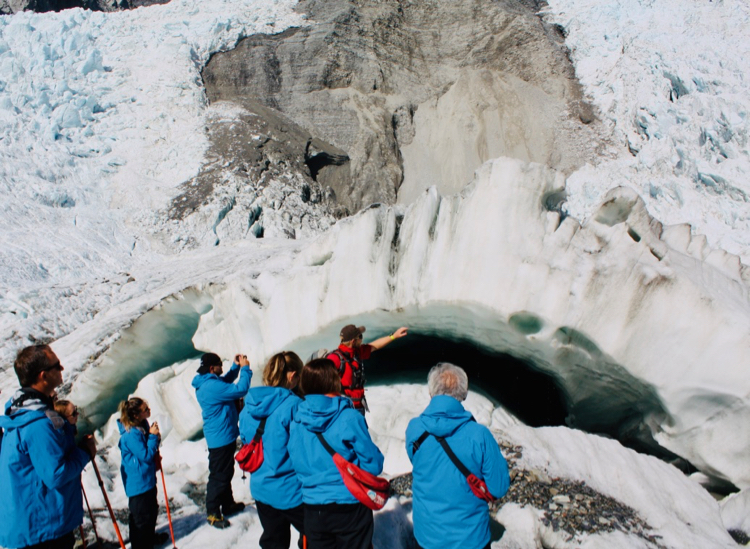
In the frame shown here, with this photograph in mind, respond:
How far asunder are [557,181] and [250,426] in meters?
3.60

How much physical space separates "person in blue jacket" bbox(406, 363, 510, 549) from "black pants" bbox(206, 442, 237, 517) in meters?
1.75

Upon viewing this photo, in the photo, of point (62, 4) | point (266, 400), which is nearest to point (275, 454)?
point (266, 400)

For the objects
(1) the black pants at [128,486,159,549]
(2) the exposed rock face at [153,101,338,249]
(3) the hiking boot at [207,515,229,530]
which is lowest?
(2) the exposed rock face at [153,101,338,249]

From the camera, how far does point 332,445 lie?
211cm

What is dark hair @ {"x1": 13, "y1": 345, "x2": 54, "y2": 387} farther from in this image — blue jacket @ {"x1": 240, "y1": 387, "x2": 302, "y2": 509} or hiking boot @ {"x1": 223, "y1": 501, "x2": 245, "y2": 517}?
hiking boot @ {"x1": 223, "y1": 501, "x2": 245, "y2": 517}

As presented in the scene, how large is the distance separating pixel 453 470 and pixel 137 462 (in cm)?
209

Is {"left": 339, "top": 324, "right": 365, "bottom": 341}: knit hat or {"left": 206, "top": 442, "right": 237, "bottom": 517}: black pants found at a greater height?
{"left": 339, "top": 324, "right": 365, "bottom": 341}: knit hat

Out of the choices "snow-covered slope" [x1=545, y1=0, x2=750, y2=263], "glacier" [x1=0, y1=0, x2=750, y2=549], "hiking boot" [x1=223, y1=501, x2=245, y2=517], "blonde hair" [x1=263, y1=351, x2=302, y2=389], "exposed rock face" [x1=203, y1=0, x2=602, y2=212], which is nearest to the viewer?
"blonde hair" [x1=263, y1=351, x2=302, y2=389]

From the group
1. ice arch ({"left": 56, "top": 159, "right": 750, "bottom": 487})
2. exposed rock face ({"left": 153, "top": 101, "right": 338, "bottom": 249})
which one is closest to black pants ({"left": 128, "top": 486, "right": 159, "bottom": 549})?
ice arch ({"left": 56, "top": 159, "right": 750, "bottom": 487})

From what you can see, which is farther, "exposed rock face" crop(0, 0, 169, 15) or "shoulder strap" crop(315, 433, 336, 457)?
"exposed rock face" crop(0, 0, 169, 15)

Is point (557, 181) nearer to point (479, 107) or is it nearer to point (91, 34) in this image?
point (479, 107)

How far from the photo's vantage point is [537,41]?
930 inches

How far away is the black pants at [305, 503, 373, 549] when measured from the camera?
216cm

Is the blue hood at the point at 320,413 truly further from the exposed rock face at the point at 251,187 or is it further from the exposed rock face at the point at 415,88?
the exposed rock face at the point at 415,88
